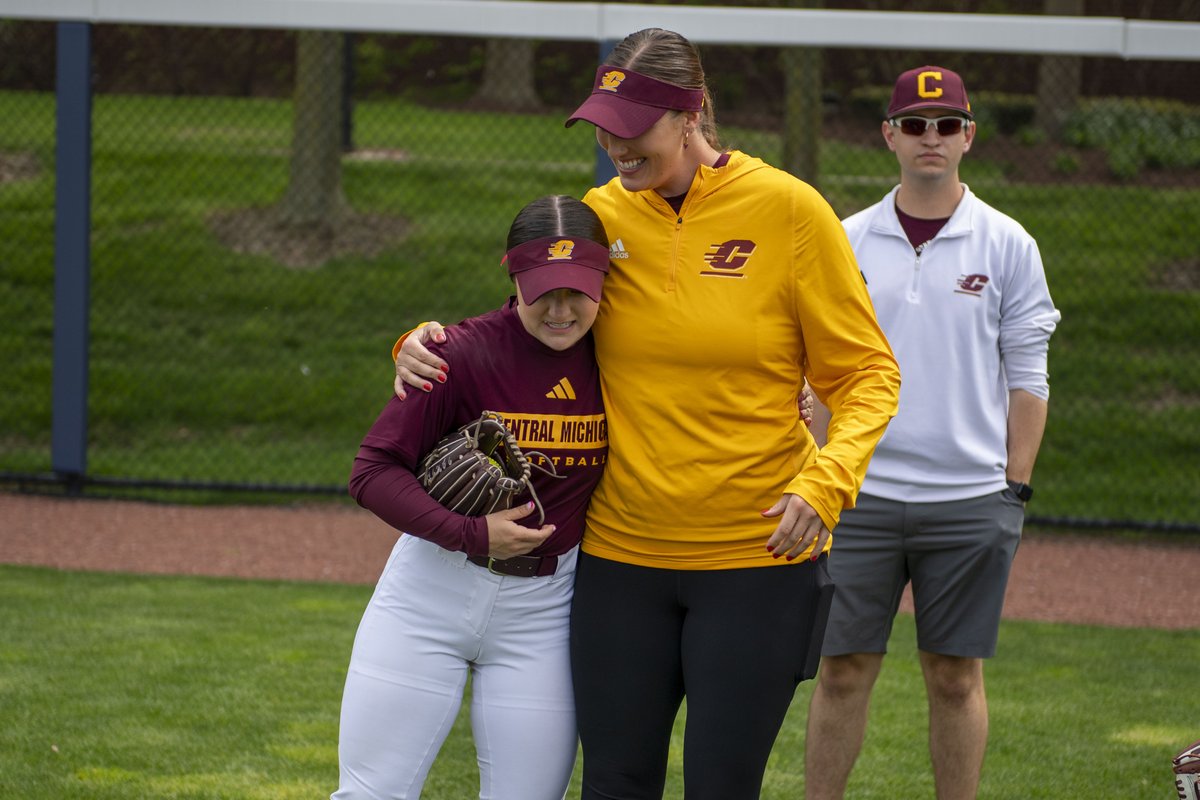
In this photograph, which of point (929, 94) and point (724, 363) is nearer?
point (724, 363)

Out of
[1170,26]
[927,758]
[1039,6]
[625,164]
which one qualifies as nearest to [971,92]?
[1039,6]

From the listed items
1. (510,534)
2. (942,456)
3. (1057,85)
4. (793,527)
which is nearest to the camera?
(793,527)

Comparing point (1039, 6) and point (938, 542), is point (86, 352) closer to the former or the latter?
point (938, 542)

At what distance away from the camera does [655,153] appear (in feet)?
8.66

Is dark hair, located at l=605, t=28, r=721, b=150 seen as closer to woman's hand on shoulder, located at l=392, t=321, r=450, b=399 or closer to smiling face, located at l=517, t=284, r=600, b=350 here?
smiling face, located at l=517, t=284, r=600, b=350

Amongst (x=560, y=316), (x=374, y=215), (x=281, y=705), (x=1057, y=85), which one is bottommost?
(x=281, y=705)

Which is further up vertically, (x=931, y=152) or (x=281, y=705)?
(x=931, y=152)

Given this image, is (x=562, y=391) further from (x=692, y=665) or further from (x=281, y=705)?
(x=281, y=705)

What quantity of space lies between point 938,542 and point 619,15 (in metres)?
4.96

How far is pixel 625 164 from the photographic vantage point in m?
2.67

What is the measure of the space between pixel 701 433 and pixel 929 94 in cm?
146

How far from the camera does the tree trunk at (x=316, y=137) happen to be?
11.9m

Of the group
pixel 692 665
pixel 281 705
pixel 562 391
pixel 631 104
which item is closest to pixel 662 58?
pixel 631 104

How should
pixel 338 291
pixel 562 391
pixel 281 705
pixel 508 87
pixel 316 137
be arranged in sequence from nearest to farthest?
1. pixel 562 391
2. pixel 281 705
3. pixel 338 291
4. pixel 316 137
5. pixel 508 87
